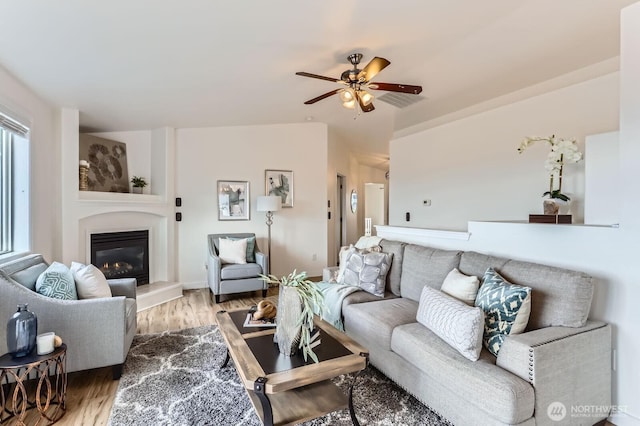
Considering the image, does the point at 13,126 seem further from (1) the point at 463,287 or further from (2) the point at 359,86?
(1) the point at 463,287

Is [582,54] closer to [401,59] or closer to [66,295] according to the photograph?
[401,59]

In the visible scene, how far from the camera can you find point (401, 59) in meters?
3.18

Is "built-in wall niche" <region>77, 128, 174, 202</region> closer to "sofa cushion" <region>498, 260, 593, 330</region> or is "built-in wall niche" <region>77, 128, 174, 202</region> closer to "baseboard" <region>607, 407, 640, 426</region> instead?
"sofa cushion" <region>498, 260, 593, 330</region>

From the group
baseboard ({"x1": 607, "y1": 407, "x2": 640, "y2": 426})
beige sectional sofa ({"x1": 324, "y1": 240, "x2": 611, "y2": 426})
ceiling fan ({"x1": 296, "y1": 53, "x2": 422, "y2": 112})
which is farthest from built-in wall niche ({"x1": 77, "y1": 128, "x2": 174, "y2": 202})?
baseboard ({"x1": 607, "y1": 407, "x2": 640, "y2": 426})

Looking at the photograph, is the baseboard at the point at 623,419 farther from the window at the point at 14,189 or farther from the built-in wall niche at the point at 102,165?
the built-in wall niche at the point at 102,165

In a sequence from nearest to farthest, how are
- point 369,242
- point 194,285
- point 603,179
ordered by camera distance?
point 603,179 → point 369,242 → point 194,285

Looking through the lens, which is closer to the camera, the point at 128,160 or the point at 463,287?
the point at 463,287

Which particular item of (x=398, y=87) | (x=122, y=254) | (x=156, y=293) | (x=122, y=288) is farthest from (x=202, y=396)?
(x=122, y=254)

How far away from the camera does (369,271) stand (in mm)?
3092

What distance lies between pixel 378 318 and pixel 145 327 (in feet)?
8.36

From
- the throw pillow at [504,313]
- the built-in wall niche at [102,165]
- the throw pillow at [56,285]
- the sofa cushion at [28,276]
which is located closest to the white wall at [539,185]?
the throw pillow at [504,313]

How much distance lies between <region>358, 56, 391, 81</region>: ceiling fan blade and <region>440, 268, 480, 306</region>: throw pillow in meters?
1.70

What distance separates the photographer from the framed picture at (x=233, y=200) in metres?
5.25

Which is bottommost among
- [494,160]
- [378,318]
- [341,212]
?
[378,318]
